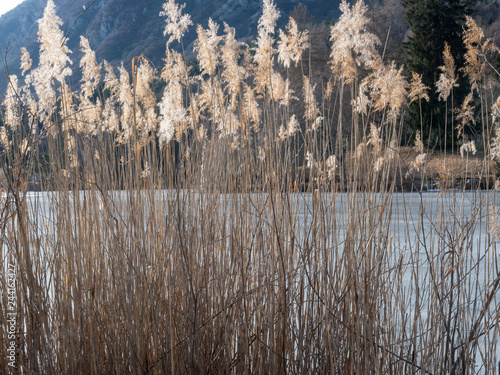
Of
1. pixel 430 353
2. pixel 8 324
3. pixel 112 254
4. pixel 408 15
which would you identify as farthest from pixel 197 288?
pixel 408 15

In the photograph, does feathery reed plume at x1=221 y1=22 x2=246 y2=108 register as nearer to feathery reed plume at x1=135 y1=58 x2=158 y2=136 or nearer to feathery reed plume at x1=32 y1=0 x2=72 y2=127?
feathery reed plume at x1=135 y1=58 x2=158 y2=136

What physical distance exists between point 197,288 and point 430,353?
74 cm

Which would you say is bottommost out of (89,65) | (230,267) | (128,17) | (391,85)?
(230,267)

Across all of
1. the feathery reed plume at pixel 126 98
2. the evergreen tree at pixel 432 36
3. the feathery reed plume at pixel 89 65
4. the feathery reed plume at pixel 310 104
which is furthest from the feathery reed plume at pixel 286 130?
the evergreen tree at pixel 432 36

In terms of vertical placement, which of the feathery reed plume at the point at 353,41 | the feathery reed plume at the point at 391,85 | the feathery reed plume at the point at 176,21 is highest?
the feathery reed plume at the point at 176,21

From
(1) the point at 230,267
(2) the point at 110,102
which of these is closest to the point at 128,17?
(2) the point at 110,102

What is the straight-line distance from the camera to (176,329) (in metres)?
1.31

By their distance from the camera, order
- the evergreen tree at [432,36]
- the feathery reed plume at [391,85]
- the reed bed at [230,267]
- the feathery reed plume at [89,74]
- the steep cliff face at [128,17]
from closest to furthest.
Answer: the reed bed at [230,267] < the feathery reed plume at [391,85] < the feathery reed plume at [89,74] < the evergreen tree at [432,36] < the steep cliff face at [128,17]

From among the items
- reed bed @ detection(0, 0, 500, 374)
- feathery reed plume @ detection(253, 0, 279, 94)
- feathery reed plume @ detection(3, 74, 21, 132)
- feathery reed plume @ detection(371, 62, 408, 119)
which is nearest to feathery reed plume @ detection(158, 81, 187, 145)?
reed bed @ detection(0, 0, 500, 374)

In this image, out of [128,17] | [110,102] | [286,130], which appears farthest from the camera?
[128,17]

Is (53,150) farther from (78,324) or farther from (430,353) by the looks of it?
(430,353)

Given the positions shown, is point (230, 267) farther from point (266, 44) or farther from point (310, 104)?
point (266, 44)

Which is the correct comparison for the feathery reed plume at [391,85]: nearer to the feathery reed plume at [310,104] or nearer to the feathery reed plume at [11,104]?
the feathery reed plume at [310,104]

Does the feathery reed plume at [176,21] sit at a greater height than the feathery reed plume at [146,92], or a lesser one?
greater
